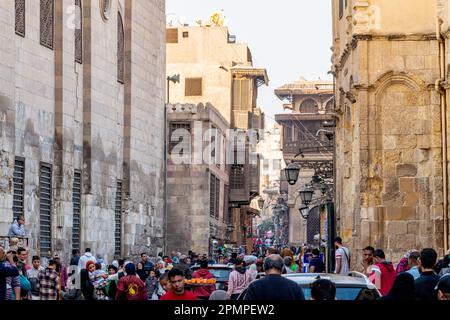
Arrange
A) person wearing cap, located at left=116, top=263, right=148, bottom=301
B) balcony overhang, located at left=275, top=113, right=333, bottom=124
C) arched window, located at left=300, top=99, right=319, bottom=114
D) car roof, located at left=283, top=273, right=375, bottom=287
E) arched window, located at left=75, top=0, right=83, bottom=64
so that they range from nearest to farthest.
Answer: car roof, located at left=283, top=273, right=375, bottom=287
person wearing cap, located at left=116, top=263, right=148, bottom=301
arched window, located at left=75, top=0, right=83, bottom=64
balcony overhang, located at left=275, top=113, right=333, bottom=124
arched window, located at left=300, top=99, right=319, bottom=114

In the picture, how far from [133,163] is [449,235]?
66.0 feet

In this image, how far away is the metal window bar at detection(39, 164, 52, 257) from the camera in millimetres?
32438

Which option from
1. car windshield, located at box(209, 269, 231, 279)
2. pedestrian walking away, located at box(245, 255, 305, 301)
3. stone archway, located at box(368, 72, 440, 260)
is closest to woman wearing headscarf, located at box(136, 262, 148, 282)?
car windshield, located at box(209, 269, 231, 279)

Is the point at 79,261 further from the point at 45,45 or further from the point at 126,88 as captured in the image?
the point at 126,88

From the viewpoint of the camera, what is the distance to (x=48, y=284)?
18.5m

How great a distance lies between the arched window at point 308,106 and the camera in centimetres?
8029

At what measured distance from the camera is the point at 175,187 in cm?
5075

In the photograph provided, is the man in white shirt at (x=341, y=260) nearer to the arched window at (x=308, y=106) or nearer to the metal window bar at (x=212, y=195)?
the metal window bar at (x=212, y=195)

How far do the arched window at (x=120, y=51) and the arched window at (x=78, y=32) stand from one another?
16.1ft

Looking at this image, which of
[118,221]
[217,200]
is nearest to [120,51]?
[118,221]

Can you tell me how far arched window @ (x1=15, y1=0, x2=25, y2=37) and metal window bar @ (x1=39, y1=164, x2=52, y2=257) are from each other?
3625 mm

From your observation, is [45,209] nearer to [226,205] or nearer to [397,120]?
[397,120]

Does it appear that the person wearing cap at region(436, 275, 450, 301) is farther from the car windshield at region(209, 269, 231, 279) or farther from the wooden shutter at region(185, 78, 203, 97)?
the wooden shutter at region(185, 78, 203, 97)

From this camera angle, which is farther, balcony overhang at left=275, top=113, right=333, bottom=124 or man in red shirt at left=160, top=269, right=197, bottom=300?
balcony overhang at left=275, top=113, right=333, bottom=124
